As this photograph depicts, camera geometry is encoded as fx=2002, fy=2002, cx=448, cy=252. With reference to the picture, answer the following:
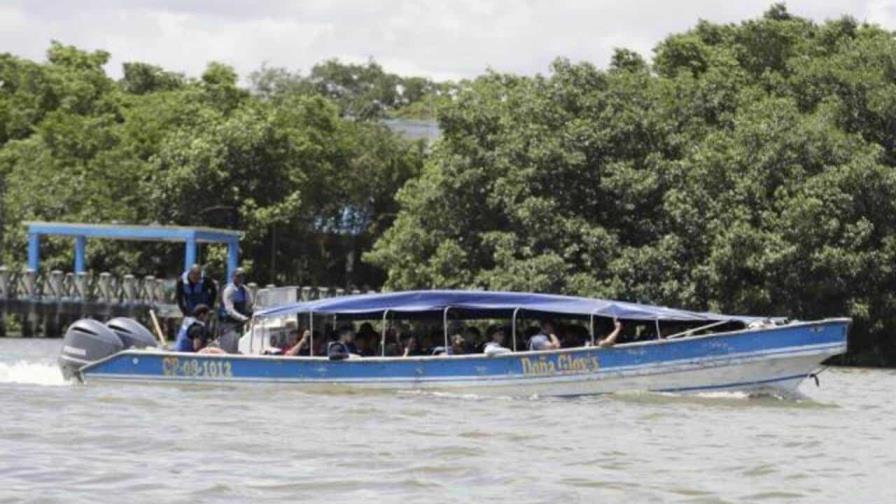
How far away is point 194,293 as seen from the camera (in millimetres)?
29078

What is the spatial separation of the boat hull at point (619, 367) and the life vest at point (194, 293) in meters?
2.22

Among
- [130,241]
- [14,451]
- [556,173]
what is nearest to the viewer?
[14,451]

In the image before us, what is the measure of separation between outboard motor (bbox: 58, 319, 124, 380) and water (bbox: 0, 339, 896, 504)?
0.36 metres

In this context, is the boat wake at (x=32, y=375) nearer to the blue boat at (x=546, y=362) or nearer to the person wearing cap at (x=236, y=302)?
the blue boat at (x=546, y=362)

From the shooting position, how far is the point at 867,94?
170ft

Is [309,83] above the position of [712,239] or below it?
above

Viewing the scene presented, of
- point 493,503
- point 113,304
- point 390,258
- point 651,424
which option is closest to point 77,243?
point 113,304

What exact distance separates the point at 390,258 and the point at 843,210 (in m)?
12.6

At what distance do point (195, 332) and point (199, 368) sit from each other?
1.15 meters

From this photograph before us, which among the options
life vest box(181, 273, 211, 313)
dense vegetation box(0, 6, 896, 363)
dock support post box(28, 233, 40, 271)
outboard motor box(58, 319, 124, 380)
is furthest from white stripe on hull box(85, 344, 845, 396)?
dock support post box(28, 233, 40, 271)

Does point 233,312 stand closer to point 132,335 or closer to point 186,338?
point 186,338

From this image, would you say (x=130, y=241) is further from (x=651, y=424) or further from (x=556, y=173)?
(x=651, y=424)

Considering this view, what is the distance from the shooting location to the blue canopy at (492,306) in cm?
2788

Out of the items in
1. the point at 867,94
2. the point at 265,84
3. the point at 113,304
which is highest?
the point at 265,84
